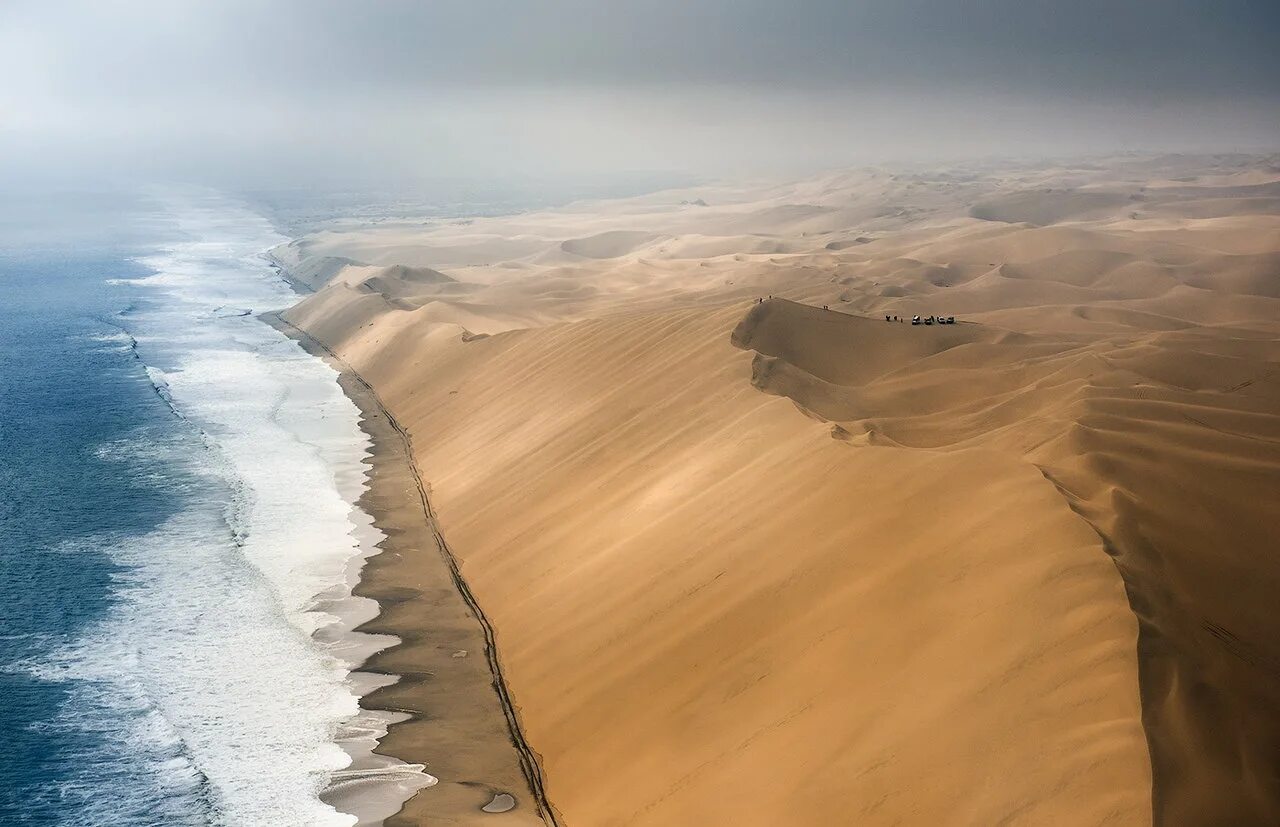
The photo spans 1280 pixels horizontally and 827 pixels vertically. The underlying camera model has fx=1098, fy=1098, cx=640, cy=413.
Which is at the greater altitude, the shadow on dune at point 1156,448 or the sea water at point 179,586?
the shadow on dune at point 1156,448

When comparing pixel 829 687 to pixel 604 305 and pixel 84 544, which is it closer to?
pixel 84 544

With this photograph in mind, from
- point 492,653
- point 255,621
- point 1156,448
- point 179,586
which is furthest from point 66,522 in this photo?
point 1156,448

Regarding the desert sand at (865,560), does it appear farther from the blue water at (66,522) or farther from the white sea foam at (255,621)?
the blue water at (66,522)

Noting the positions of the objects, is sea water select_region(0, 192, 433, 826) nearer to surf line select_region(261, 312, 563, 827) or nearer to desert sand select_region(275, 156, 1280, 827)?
surf line select_region(261, 312, 563, 827)

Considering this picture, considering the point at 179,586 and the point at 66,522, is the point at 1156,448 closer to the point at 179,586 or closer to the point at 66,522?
the point at 179,586

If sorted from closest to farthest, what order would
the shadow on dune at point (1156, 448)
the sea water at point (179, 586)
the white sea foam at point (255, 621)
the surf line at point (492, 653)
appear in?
the shadow on dune at point (1156, 448), the surf line at point (492, 653), the sea water at point (179, 586), the white sea foam at point (255, 621)

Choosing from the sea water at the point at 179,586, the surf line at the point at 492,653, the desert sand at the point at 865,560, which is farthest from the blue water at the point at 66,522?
the surf line at the point at 492,653
